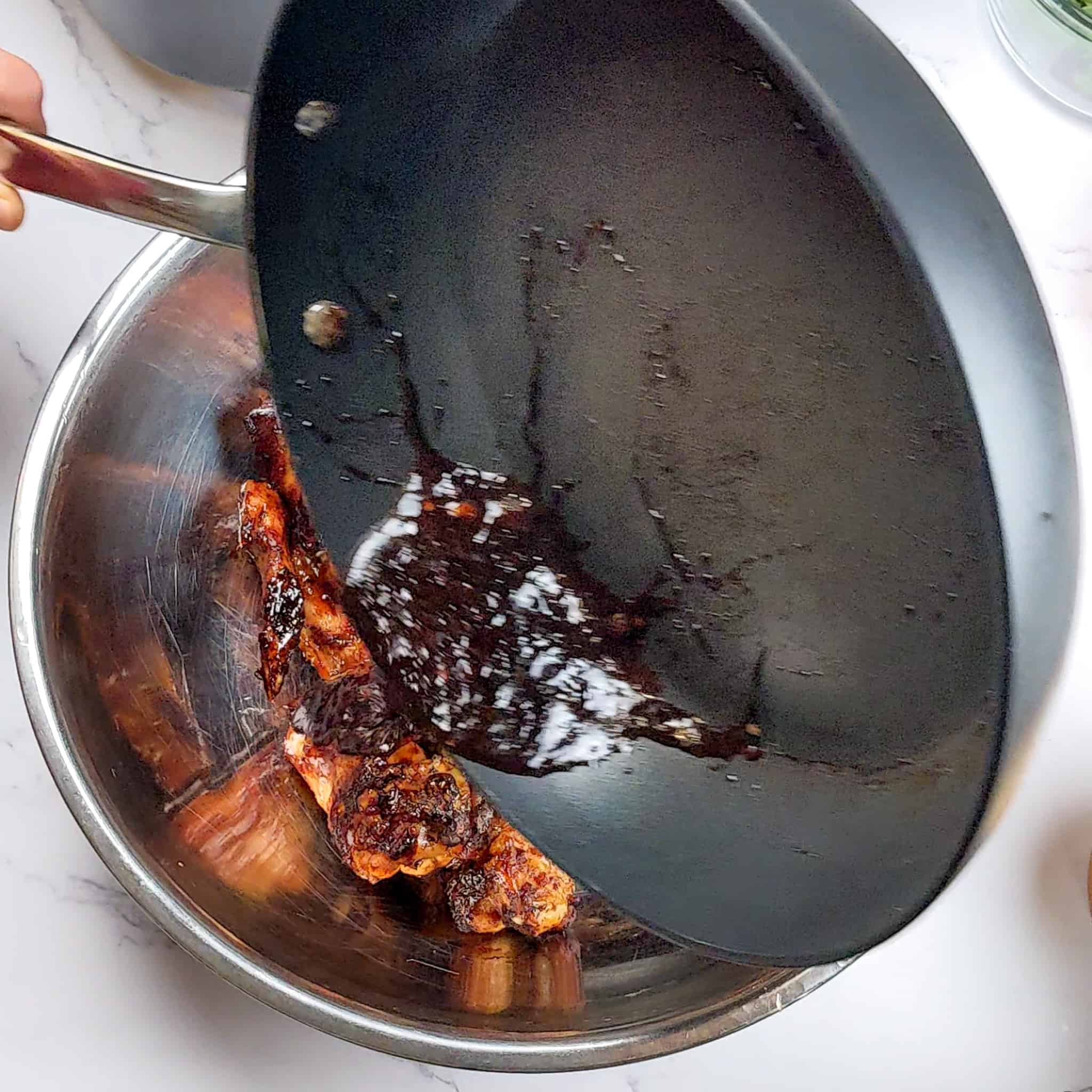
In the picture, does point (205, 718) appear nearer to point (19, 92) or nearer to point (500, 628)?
point (500, 628)

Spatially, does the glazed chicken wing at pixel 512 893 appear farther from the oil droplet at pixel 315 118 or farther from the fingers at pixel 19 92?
the fingers at pixel 19 92

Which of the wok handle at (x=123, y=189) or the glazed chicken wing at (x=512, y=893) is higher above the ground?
the wok handle at (x=123, y=189)

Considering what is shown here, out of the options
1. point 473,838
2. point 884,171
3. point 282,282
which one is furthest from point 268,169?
point 473,838

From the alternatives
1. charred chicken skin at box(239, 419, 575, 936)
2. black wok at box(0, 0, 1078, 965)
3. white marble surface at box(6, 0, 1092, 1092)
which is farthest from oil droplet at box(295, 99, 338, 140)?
white marble surface at box(6, 0, 1092, 1092)

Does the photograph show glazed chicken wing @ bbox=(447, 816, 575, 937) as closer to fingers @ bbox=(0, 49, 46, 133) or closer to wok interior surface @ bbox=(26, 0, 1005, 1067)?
wok interior surface @ bbox=(26, 0, 1005, 1067)

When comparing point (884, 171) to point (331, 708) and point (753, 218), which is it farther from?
point (331, 708)

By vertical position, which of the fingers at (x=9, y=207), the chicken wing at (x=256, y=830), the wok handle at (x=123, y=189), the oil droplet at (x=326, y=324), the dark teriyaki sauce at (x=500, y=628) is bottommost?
the chicken wing at (x=256, y=830)

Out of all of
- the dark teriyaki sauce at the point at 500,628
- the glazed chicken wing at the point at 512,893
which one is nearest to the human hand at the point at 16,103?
the dark teriyaki sauce at the point at 500,628
